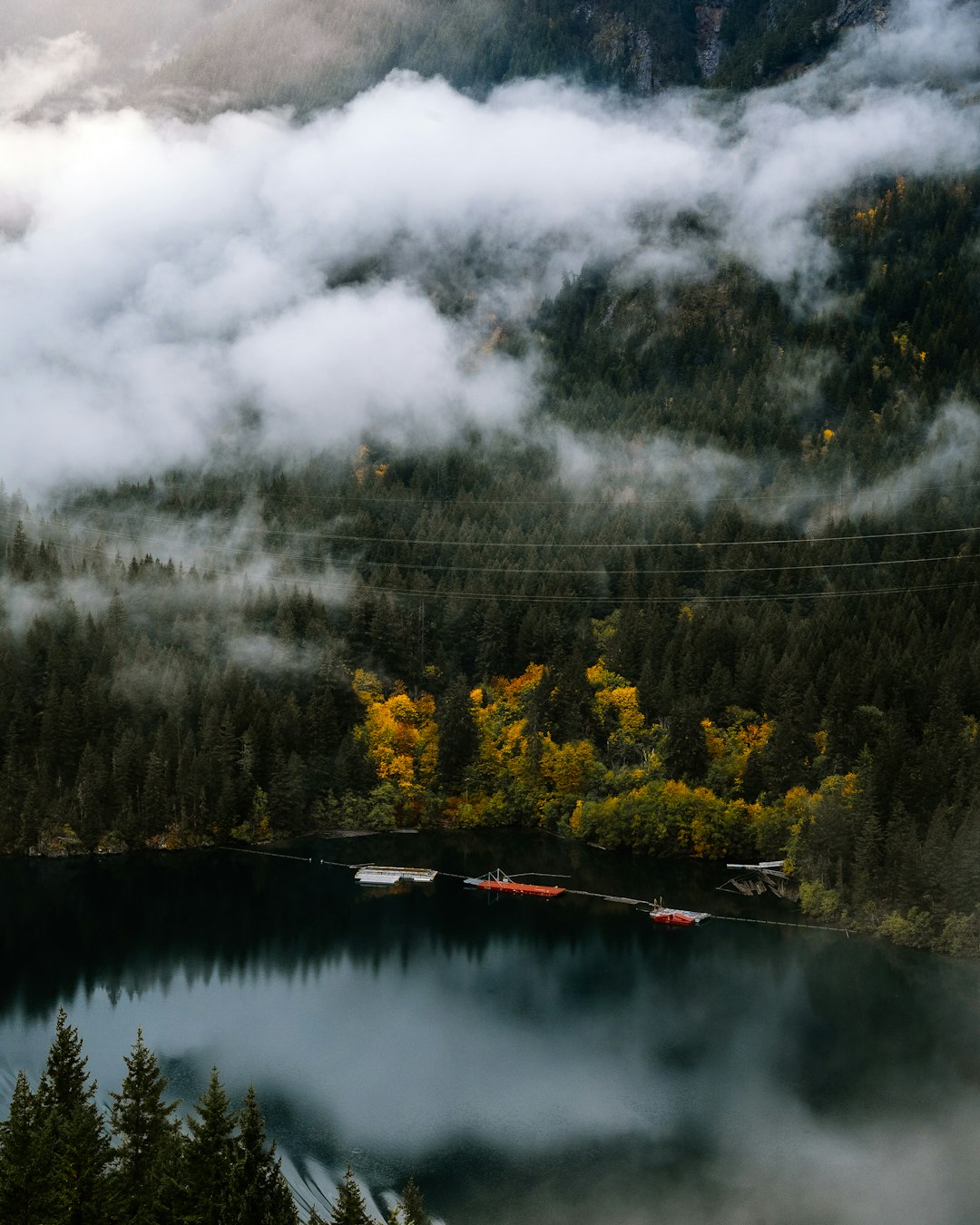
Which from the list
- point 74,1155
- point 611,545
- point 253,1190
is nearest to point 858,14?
point 611,545

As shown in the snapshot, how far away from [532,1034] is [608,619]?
167 ft

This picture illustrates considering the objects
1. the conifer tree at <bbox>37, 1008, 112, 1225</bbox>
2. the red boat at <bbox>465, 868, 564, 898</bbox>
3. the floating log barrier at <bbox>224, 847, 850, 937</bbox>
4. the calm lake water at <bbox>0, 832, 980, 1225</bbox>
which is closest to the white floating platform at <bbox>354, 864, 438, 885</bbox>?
the floating log barrier at <bbox>224, 847, 850, 937</bbox>

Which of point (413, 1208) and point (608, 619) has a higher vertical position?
point (413, 1208)

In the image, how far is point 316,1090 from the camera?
45.5m

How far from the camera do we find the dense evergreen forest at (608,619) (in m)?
75.8

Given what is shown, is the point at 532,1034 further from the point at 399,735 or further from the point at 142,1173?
the point at 399,735

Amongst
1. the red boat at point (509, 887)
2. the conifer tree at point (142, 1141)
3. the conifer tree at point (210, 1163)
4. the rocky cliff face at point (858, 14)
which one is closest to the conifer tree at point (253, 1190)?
the conifer tree at point (210, 1163)

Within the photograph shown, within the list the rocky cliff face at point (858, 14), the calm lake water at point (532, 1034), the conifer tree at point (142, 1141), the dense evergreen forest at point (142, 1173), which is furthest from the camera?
the rocky cliff face at point (858, 14)

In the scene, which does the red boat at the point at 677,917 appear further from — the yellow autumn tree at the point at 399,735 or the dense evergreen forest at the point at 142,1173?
the dense evergreen forest at the point at 142,1173

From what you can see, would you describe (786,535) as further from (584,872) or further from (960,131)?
(960,131)

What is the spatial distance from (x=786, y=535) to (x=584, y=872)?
42.7 m

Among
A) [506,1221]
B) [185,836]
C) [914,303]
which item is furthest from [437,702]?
[914,303]

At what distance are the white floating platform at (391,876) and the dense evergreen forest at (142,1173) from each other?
44054mm

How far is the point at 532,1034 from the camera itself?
168 feet
